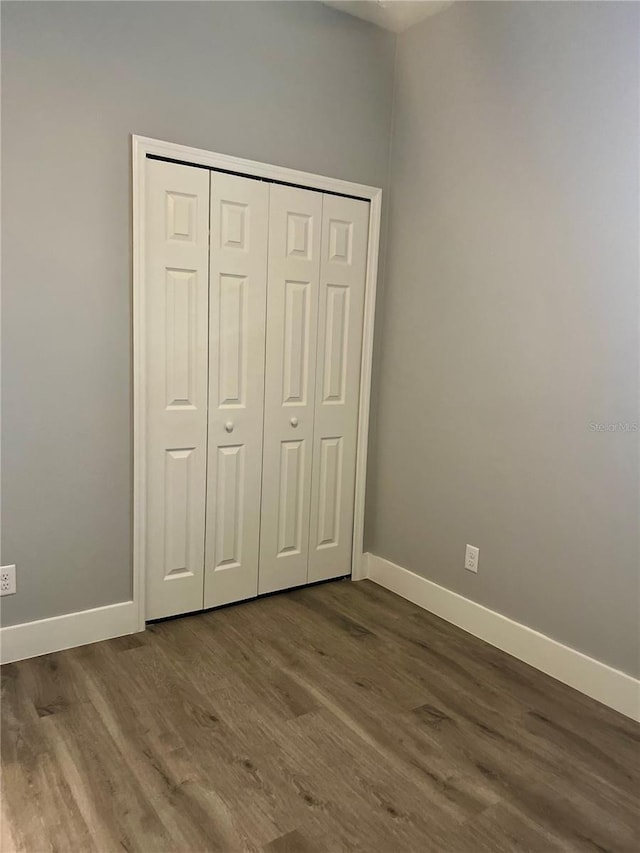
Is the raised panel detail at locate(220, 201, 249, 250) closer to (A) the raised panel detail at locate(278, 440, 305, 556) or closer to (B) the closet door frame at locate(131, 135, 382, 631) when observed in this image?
(B) the closet door frame at locate(131, 135, 382, 631)

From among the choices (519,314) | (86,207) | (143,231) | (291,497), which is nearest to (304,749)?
(291,497)

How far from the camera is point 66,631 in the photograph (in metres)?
2.54

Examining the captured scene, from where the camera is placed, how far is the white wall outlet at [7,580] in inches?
93.4

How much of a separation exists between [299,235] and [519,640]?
2.03 metres

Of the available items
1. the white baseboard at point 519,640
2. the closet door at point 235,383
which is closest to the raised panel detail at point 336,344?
the closet door at point 235,383

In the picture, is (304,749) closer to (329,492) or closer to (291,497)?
(291,497)

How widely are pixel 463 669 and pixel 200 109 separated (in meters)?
2.51

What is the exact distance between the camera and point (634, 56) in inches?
84.8

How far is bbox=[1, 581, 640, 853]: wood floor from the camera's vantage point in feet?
5.54

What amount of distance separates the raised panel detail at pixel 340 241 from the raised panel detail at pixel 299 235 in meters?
0.13

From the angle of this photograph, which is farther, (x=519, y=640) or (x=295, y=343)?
(x=295, y=343)

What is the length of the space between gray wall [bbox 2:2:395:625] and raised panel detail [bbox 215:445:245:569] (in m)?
0.42

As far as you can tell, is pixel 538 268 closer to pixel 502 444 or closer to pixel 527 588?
pixel 502 444

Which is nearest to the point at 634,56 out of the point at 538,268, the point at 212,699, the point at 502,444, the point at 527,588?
the point at 538,268
